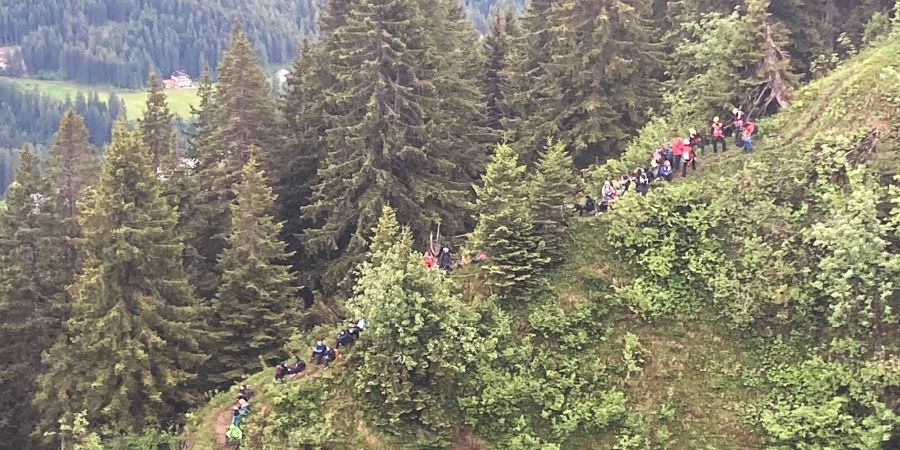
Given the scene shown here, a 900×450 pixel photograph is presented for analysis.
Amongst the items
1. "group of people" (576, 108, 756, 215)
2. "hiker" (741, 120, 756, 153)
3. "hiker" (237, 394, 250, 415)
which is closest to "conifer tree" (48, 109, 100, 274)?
"hiker" (237, 394, 250, 415)

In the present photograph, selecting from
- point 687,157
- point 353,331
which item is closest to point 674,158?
point 687,157

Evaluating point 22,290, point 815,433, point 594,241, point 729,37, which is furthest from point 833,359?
point 22,290

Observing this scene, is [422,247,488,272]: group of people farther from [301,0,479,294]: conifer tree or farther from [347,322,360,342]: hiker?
[301,0,479,294]: conifer tree

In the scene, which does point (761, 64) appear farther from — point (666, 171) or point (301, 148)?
point (301, 148)

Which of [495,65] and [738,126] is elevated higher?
[495,65]

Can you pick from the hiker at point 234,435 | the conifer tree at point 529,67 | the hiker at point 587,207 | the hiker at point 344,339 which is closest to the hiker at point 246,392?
the hiker at point 234,435

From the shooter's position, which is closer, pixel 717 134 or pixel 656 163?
pixel 656 163
